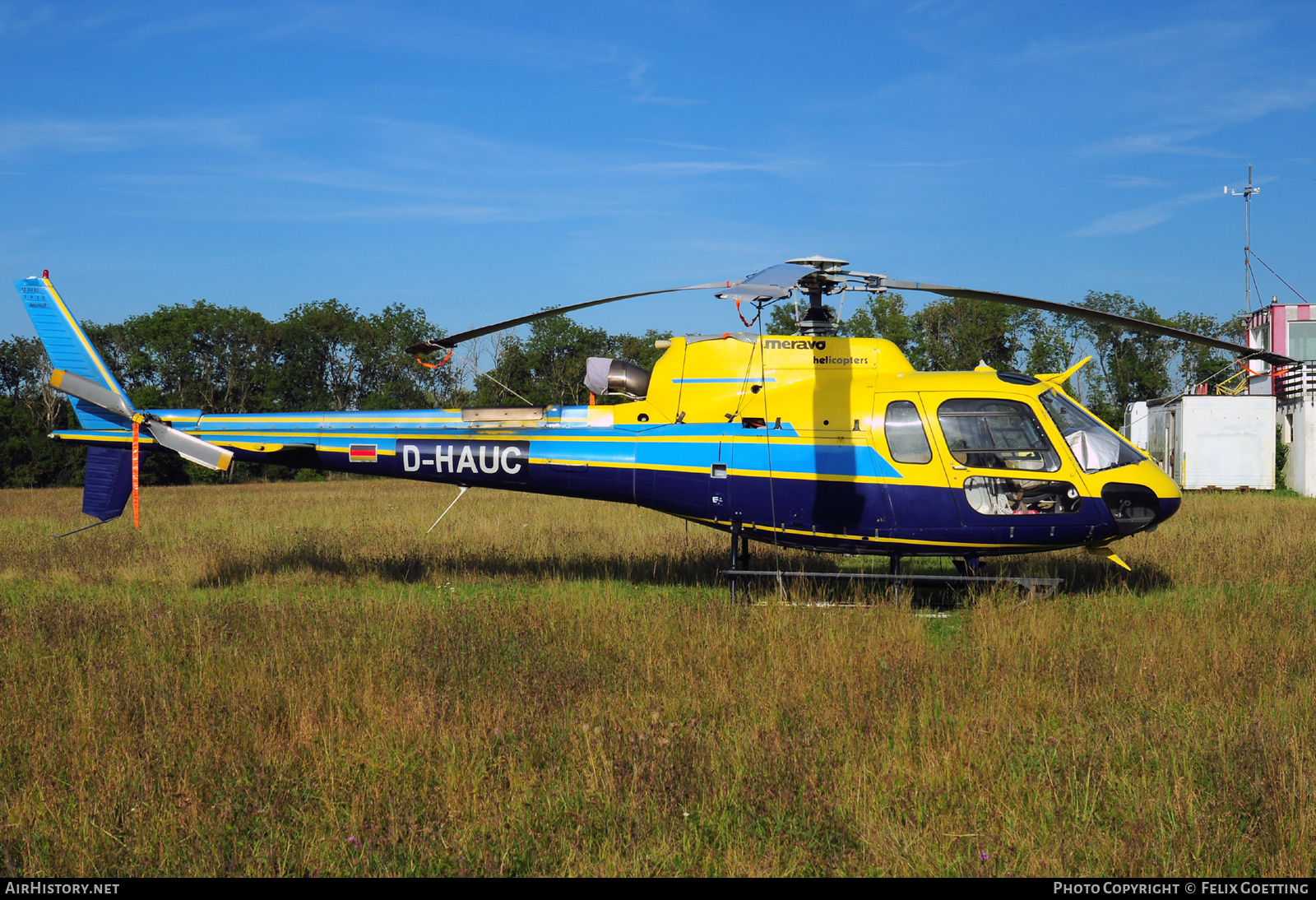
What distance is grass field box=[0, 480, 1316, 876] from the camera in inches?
171

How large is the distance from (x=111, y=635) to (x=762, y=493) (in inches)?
270

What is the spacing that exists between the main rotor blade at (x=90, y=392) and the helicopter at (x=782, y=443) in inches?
0.9

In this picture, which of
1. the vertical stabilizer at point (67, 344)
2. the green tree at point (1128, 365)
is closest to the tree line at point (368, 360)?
the green tree at point (1128, 365)

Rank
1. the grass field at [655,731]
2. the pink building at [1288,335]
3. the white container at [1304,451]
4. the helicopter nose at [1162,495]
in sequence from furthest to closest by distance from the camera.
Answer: the pink building at [1288,335]
the white container at [1304,451]
the helicopter nose at [1162,495]
the grass field at [655,731]

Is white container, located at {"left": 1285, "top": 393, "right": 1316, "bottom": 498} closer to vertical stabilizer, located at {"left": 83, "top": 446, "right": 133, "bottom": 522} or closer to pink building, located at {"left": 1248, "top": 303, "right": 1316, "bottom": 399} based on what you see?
pink building, located at {"left": 1248, "top": 303, "right": 1316, "bottom": 399}

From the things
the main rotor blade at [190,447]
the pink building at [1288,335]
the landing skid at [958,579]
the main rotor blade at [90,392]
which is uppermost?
the pink building at [1288,335]

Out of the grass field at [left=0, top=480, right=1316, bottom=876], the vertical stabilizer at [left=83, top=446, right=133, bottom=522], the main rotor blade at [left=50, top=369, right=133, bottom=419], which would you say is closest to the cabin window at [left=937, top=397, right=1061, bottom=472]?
the grass field at [left=0, top=480, right=1316, bottom=876]

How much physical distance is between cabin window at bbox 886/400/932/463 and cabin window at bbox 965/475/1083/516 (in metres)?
0.58

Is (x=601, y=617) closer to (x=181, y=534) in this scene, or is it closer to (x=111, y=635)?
(x=111, y=635)

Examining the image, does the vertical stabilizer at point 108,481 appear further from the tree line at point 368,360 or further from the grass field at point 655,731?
the tree line at point 368,360

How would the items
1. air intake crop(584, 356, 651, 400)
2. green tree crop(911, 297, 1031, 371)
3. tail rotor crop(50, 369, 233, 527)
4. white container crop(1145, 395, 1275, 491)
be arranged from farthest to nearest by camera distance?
green tree crop(911, 297, 1031, 371) → white container crop(1145, 395, 1275, 491) → tail rotor crop(50, 369, 233, 527) → air intake crop(584, 356, 651, 400)

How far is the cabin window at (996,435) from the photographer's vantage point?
9188 millimetres

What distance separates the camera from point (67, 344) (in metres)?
11.0

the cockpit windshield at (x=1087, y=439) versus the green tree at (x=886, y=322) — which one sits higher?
the green tree at (x=886, y=322)
